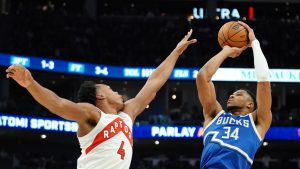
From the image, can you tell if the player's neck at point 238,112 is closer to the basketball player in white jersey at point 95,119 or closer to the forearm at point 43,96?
the basketball player in white jersey at point 95,119

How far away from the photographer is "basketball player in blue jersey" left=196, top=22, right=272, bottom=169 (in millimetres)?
4641

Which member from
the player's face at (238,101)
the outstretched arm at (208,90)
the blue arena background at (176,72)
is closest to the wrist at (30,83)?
the outstretched arm at (208,90)

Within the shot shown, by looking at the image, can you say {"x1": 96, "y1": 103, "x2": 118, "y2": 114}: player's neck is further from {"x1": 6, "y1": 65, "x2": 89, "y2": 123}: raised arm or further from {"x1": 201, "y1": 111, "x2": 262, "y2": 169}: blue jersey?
{"x1": 201, "y1": 111, "x2": 262, "y2": 169}: blue jersey

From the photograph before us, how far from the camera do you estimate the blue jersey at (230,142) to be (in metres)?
4.60

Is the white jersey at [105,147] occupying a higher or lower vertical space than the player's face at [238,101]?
lower

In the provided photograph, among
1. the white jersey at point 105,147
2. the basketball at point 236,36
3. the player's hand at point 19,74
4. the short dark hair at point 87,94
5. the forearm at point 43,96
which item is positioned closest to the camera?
the player's hand at point 19,74

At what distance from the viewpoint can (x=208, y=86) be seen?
16.5 feet

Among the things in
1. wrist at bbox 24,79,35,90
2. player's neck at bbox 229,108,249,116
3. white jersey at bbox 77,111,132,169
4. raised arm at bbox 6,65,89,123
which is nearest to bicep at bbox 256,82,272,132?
player's neck at bbox 229,108,249,116

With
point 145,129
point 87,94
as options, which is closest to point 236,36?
point 87,94

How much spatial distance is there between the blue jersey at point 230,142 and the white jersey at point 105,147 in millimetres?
743

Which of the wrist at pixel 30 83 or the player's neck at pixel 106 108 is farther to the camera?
the player's neck at pixel 106 108

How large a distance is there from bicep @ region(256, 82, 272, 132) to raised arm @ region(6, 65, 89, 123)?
157cm

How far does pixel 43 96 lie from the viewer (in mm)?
3863

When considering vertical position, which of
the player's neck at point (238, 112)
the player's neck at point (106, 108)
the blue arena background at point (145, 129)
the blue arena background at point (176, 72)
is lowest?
the blue arena background at point (145, 129)
